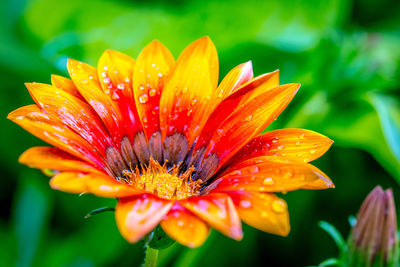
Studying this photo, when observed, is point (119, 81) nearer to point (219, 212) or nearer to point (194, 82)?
point (194, 82)

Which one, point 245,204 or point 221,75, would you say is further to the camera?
point 221,75

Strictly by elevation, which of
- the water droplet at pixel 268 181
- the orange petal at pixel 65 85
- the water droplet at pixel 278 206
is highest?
the orange petal at pixel 65 85

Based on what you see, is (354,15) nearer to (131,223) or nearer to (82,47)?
(82,47)

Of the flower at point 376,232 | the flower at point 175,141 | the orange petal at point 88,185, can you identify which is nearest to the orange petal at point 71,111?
the flower at point 175,141

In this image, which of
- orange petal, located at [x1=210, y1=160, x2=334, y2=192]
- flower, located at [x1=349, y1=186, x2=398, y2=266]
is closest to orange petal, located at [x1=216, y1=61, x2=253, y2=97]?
orange petal, located at [x1=210, y1=160, x2=334, y2=192]

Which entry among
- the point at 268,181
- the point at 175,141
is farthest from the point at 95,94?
the point at 268,181

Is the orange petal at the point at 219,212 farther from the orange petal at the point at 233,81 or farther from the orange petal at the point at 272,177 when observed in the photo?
the orange petal at the point at 233,81

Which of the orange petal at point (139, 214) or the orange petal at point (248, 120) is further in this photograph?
the orange petal at point (248, 120)
